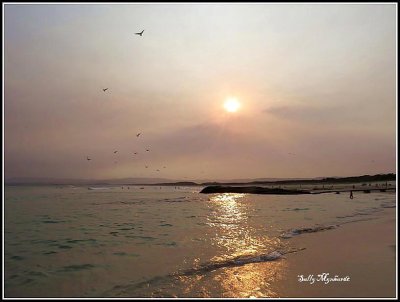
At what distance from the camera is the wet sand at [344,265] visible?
39.0ft

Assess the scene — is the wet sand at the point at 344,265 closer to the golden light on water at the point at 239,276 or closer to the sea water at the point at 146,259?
the golden light on water at the point at 239,276

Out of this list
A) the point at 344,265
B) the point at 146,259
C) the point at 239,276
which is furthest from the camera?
the point at 146,259

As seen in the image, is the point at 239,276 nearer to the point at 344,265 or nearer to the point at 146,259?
the point at 344,265

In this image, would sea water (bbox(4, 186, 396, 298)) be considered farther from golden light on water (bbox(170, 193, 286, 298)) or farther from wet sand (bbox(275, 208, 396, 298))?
wet sand (bbox(275, 208, 396, 298))

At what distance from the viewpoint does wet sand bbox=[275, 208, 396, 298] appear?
11.9 metres

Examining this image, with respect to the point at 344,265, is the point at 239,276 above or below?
below

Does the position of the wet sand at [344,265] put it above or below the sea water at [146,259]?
above

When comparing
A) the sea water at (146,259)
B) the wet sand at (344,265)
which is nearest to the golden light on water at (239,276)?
the sea water at (146,259)

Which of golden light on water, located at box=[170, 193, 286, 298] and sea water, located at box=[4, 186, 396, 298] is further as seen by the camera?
sea water, located at box=[4, 186, 396, 298]

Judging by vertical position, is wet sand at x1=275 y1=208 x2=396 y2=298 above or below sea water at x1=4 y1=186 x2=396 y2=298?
above

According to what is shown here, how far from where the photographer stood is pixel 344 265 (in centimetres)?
1499

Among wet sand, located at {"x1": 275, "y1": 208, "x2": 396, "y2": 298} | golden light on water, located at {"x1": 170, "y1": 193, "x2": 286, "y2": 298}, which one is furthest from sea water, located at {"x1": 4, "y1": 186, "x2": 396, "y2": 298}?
wet sand, located at {"x1": 275, "y1": 208, "x2": 396, "y2": 298}

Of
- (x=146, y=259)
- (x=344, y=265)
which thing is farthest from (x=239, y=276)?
(x=146, y=259)

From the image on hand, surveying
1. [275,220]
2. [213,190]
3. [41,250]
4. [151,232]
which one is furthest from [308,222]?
[213,190]
